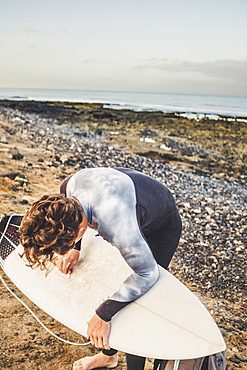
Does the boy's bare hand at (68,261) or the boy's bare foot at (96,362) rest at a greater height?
the boy's bare hand at (68,261)

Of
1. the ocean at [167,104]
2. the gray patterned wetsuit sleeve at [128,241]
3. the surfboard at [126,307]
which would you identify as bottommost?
the surfboard at [126,307]

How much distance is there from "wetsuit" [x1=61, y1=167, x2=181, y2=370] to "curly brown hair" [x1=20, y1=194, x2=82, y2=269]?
10 centimetres

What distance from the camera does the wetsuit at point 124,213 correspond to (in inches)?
80.0

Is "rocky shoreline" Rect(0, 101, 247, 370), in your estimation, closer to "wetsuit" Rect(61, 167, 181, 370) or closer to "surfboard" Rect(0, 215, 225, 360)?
"surfboard" Rect(0, 215, 225, 360)

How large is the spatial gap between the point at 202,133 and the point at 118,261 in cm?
1872

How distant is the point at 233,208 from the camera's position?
7996 millimetres

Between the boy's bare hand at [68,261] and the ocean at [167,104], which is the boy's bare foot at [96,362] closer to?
the boy's bare hand at [68,261]

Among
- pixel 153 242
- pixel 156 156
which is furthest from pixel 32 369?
pixel 156 156

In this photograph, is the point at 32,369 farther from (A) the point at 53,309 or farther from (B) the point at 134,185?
(B) the point at 134,185

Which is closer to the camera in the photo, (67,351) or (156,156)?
(67,351)

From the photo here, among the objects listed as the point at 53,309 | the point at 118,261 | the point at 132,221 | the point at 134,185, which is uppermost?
the point at 134,185

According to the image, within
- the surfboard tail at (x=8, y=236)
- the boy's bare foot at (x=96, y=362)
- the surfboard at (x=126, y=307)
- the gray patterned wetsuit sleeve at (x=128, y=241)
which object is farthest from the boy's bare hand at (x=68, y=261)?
the gray patterned wetsuit sleeve at (x=128, y=241)

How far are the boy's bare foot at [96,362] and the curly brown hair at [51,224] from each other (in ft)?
5.04

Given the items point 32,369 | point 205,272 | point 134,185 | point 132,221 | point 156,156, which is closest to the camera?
point 132,221
